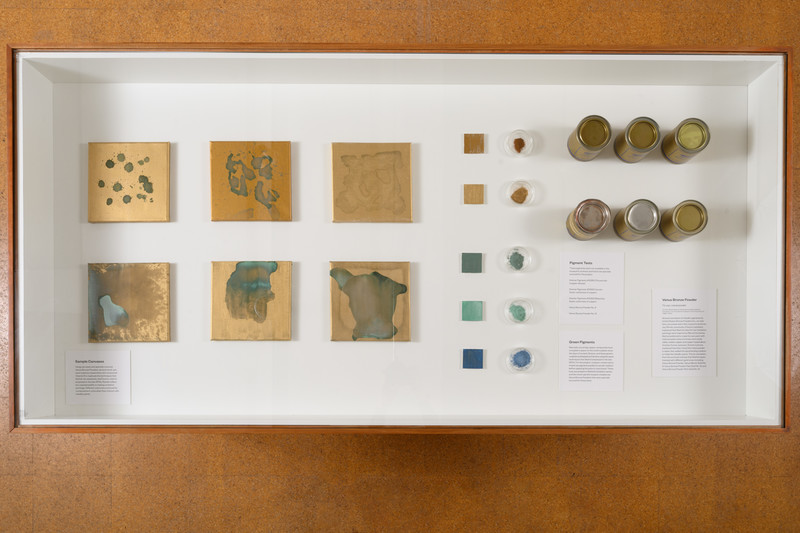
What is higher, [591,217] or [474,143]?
[474,143]

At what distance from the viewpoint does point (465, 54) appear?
1062 millimetres

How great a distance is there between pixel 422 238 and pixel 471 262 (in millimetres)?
146

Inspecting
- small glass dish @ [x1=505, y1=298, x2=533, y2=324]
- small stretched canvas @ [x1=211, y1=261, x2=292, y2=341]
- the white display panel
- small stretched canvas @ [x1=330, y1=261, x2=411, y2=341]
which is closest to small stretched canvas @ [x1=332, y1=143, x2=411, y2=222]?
the white display panel

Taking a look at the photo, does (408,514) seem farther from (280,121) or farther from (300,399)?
(280,121)

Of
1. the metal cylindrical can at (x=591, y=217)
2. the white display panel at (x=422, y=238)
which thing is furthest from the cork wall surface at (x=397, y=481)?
the metal cylindrical can at (x=591, y=217)

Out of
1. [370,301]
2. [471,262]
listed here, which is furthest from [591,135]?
[370,301]

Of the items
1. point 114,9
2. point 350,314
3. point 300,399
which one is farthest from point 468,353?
point 114,9

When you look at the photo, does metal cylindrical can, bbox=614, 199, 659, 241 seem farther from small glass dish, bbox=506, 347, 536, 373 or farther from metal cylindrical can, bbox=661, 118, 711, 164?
small glass dish, bbox=506, 347, 536, 373

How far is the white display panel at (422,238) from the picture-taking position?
1.16 metres

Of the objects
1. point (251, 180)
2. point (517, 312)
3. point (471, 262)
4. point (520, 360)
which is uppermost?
point (251, 180)

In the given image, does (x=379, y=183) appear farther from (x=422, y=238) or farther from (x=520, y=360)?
(x=520, y=360)

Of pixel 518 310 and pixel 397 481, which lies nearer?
pixel 518 310

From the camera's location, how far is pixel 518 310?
1.16 m

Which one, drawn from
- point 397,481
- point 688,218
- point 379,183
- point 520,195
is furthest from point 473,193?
point 397,481
